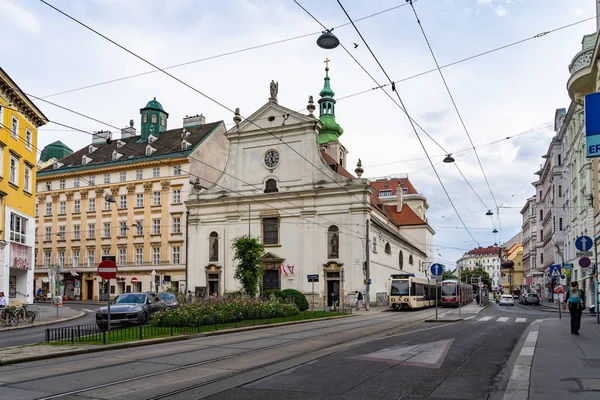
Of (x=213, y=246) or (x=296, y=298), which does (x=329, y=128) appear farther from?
(x=296, y=298)

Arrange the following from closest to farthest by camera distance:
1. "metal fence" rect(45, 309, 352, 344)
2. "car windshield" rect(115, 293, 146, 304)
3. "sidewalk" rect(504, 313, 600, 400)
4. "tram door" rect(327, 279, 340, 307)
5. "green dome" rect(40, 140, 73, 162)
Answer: "sidewalk" rect(504, 313, 600, 400) → "metal fence" rect(45, 309, 352, 344) → "car windshield" rect(115, 293, 146, 304) → "tram door" rect(327, 279, 340, 307) → "green dome" rect(40, 140, 73, 162)

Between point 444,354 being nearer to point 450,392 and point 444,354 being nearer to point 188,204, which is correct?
point 450,392

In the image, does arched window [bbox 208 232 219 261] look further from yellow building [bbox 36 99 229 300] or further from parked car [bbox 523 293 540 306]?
parked car [bbox 523 293 540 306]

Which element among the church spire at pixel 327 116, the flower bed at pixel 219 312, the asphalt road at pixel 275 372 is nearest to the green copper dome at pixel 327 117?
the church spire at pixel 327 116

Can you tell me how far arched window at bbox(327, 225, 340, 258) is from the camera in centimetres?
5325

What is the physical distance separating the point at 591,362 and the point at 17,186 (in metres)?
34.8

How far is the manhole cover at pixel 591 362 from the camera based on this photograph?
10930 millimetres

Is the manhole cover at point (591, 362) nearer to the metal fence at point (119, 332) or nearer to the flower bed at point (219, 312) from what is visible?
the metal fence at point (119, 332)

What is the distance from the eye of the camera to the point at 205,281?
188 ft

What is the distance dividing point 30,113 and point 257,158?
2431cm

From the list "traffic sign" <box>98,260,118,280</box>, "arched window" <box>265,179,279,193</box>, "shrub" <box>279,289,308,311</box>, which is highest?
"arched window" <box>265,179,279,193</box>

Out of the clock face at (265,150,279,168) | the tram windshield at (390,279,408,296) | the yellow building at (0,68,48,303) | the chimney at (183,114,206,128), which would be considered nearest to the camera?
the yellow building at (0,68,48,303)

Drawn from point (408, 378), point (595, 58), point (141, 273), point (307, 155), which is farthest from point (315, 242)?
point (408, 378)

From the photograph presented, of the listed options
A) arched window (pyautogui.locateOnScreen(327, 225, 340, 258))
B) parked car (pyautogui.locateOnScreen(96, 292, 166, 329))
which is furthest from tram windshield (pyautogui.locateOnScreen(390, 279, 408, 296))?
parked car (pyautogui.locateOnScreen(96, 292, 166, 329))
